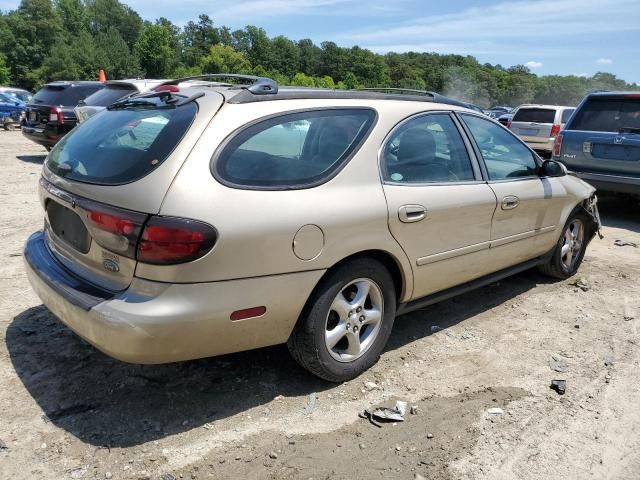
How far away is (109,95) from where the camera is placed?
10.4 meters

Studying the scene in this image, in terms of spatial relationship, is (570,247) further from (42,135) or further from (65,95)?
(65,95)

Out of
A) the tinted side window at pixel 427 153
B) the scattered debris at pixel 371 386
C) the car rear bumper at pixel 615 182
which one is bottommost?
the scattered debris at pixel 371 386

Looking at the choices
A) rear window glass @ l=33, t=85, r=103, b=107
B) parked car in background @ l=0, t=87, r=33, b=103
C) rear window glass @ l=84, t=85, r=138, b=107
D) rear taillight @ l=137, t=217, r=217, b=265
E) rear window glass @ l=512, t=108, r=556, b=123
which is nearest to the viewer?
rear taillight @ l=137, t=217, r=217, b=265

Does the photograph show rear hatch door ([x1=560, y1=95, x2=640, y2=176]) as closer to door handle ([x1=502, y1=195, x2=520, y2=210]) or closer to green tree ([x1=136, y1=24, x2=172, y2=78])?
door handle ([x1=502, y1=195, x2=520, y2=210])

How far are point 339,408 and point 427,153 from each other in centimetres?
176

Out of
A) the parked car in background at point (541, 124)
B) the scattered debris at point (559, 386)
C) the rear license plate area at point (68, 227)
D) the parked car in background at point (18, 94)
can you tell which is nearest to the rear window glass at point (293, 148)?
the rear license plate area at point (68, 227)

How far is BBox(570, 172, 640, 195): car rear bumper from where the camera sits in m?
7.45

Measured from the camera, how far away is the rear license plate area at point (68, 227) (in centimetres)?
282

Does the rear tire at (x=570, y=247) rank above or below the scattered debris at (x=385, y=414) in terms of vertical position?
above

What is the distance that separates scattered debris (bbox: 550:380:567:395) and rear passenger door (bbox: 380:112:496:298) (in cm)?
91

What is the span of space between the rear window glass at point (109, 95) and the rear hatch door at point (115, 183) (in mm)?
7475

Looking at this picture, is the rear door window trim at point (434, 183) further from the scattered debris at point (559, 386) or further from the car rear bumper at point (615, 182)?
the car rear bumper at point (615, 182)

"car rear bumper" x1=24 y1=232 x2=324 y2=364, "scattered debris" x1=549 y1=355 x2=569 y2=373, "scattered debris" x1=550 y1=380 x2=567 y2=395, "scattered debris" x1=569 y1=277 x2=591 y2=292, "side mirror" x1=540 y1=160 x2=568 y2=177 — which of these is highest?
"side mirror" x1=540 y1=160 x2=568 y2=177

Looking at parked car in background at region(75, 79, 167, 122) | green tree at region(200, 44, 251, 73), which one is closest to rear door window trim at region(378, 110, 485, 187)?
parked car in background at region(75, 79, 167, 122)
